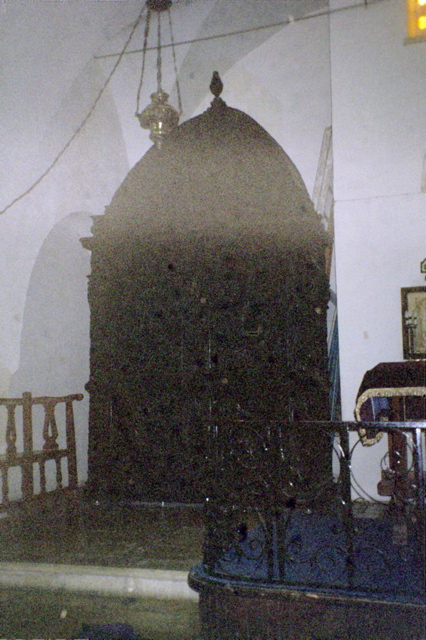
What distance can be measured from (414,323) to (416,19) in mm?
2814

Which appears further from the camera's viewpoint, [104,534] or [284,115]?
[284,115]

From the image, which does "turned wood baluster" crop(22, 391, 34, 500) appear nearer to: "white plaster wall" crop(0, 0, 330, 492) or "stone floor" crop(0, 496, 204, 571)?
"stone floor" crop(0, 496, 204, 571)

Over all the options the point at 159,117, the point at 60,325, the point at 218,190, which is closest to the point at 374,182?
the point at 218,190

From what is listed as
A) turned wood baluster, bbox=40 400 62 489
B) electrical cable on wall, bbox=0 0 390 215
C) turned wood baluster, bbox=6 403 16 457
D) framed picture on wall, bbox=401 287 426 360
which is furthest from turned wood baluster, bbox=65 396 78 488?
framed picture on wall, bbox=401 287 426 360

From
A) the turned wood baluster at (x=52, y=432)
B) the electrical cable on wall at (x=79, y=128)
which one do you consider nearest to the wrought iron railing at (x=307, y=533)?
the turned wood baluster at (x=52, y=432)

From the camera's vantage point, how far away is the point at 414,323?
5.18 meters

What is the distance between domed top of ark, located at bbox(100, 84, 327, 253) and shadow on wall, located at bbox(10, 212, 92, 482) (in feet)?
2.64

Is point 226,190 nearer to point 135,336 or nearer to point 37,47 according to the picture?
point 135,336

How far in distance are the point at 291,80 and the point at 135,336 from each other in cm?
334

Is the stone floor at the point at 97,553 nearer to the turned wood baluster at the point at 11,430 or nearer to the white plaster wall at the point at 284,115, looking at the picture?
the turned wood baluster at the point at 11,430

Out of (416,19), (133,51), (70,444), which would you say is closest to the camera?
(416,19)

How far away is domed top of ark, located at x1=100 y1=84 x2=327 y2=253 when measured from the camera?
544 cm

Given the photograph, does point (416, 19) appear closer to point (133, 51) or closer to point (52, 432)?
point (133, 51)

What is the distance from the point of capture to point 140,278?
5613 mm
